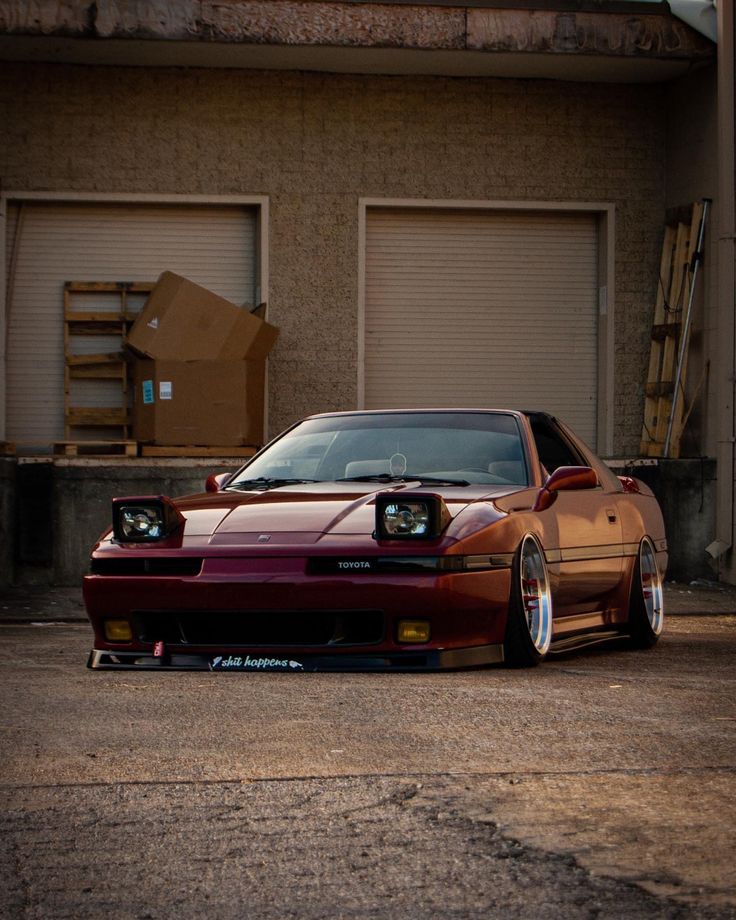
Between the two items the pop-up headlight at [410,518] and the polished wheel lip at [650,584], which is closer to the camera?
the pop-up headlight at [410,518]

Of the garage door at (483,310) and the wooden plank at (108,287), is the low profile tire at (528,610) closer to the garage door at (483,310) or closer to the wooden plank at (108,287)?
the garage door at (483,310)

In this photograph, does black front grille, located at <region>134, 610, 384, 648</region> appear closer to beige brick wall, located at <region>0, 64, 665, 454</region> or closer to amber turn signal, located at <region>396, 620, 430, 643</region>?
amber turn signal, located at <region>396, 620, 430, 643</region>

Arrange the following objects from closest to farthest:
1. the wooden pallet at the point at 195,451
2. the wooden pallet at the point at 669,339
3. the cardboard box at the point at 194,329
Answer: the cardboard box at the point at 194,329 < the wooden pallet at the point at 195,451 < the wooden pallet at the point at 669,339

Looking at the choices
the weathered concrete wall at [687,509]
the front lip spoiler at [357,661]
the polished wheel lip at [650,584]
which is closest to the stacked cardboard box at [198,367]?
the weathered concrete wall at [687,509]

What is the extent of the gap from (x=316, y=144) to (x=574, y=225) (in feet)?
9.70

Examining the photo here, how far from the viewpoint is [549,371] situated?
17766 millimetres

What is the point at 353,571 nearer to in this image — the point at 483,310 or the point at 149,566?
the point at 149,566

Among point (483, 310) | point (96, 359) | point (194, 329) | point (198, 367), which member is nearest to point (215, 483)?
point (198, 367)

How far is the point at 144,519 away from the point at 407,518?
3.71ft

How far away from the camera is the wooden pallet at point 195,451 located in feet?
49.1

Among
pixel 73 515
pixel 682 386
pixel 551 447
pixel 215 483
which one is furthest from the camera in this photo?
pixel 682 386

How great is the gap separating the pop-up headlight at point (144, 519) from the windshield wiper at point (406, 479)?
1.04 meters

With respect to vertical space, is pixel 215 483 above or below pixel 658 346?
below

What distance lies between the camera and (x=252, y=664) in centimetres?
648
